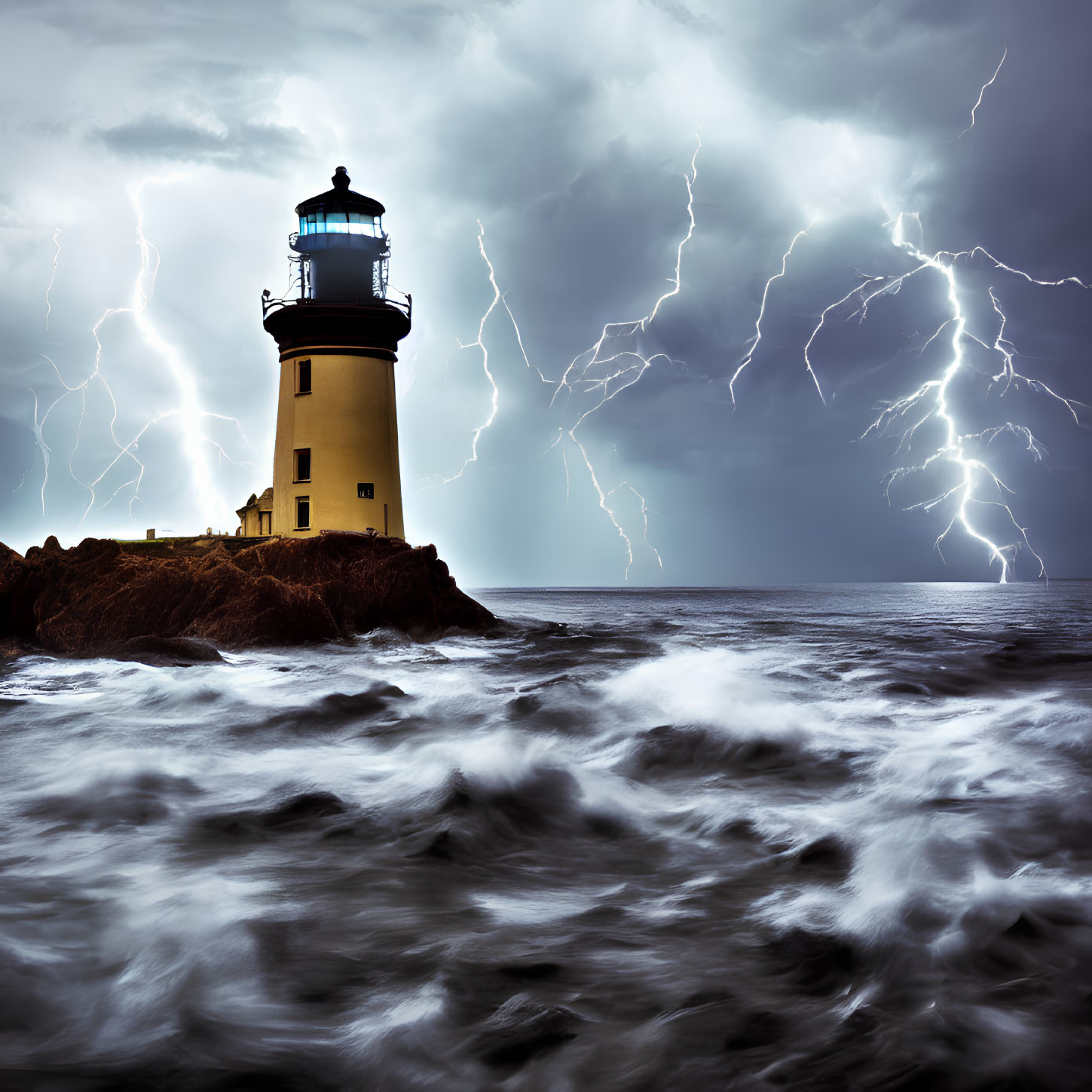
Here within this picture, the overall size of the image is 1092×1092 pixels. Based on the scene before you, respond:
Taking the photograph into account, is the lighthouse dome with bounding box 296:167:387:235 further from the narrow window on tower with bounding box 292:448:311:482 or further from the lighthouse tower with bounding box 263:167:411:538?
the narrow window on tower with bounding box 292:448:311:482

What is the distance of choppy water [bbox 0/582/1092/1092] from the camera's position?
2379mm

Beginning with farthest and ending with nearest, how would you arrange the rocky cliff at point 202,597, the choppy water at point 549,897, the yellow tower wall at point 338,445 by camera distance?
1. the yellow tower wall at point 338,445
2. the rocky cliff at point 202,597
3. the choppy water at point 549,897

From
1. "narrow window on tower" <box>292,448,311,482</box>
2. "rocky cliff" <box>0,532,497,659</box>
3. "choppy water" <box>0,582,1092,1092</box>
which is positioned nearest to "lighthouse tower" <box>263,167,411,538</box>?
"narrow window on tower" <box>292,448,311,482</box>

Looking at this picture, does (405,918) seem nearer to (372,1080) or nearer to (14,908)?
(372,1080)

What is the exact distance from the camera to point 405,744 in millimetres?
6816

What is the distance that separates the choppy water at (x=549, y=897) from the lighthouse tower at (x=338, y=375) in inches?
566

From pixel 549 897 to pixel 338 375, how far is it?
20.3 m

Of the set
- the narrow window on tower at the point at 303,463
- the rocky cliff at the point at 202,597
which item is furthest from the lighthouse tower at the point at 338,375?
the rocky cliff at the point at 202,597

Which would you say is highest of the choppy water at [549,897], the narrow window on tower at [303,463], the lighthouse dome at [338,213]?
the lighthouse dome at [338,213]

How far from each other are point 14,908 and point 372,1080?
6.71 ft

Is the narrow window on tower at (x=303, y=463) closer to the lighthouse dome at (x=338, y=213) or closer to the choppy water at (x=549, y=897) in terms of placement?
the lighthouse dome at (x=338, y=213)

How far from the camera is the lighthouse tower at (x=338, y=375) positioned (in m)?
22.2

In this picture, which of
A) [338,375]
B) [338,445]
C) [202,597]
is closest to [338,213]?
[338,375]

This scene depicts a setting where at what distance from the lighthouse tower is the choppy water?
47.2 feet
